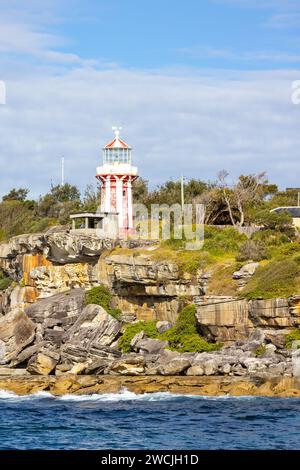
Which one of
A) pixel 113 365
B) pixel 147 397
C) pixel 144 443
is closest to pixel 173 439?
pixel 144 443

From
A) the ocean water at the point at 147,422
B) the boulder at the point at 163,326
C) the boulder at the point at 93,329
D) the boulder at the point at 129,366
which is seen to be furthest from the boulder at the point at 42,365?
the boulder at the point at 163,326

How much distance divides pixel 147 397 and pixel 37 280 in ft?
75.2

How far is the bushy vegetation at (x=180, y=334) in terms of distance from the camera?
54594mm

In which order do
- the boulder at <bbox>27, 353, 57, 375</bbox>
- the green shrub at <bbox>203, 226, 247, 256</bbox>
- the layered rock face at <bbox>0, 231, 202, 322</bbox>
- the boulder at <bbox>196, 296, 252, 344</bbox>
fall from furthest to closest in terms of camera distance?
the green shrub at <bbox>203, 226, 247, 256</bbox>, the layered rock face at <bbox>0, 231, 202, 322</bbox>, the boulder at <bbox>196, 296, 252, 344</bbox>, the boulder at <bbox>27, 353, 57, 375</bbox>

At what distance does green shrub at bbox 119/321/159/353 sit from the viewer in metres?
58.3

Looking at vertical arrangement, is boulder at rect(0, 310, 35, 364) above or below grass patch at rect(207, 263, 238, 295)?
below

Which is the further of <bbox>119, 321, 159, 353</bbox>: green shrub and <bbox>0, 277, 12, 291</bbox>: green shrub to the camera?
<bbox>0, 277, 12, 291</bbox>: green shrub

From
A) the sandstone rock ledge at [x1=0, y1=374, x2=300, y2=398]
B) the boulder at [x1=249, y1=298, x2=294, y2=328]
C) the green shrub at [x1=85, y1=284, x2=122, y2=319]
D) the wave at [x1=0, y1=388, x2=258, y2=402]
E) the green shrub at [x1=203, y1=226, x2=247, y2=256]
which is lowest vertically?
the wave at [x1=0, y1=388, x2=258, y2=402]

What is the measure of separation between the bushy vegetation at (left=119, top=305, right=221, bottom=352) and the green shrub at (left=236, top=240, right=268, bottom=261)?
443 cm

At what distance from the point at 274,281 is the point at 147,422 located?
14.7m

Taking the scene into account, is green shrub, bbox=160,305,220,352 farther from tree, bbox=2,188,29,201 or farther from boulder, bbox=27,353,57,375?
tree, bbox=2,188,29,201

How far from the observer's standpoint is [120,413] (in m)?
43.8
